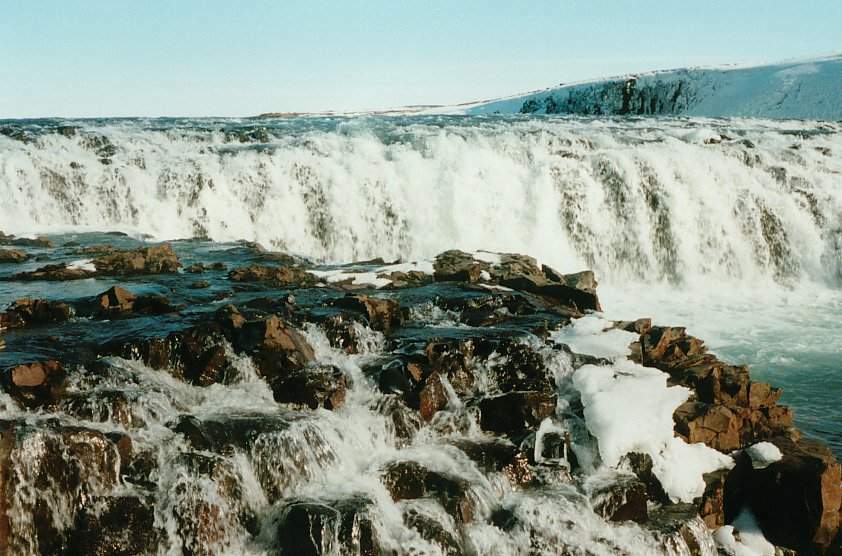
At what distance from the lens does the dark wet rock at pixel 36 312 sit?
10.2 m

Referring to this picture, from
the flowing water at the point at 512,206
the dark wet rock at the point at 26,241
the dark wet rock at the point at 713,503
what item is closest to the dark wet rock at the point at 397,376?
the dark wet rock at the point at 713,503

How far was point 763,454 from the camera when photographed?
27.5ft

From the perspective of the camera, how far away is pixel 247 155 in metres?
21.2

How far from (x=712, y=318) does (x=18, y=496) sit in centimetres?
1517

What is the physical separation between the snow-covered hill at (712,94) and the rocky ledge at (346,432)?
60.6 meters

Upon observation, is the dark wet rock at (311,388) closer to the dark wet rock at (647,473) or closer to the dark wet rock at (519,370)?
the dark wet rock at (519,370)

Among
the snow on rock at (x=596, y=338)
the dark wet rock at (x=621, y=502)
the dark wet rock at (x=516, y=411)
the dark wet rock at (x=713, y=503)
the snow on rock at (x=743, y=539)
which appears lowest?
the snow on rock at (x=743, y=539)

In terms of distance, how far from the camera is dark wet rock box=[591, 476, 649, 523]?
757 cm

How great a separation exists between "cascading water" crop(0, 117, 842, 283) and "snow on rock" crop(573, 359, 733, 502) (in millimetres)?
11714

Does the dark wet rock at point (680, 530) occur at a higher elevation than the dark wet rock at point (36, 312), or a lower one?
lower

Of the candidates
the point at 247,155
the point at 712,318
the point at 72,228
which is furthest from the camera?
the point at 247,155

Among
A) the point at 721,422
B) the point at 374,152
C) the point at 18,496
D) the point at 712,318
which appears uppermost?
the point at 374,152

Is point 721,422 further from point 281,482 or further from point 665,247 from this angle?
point 665,247

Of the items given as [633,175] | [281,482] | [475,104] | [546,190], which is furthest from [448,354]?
[475,104]
